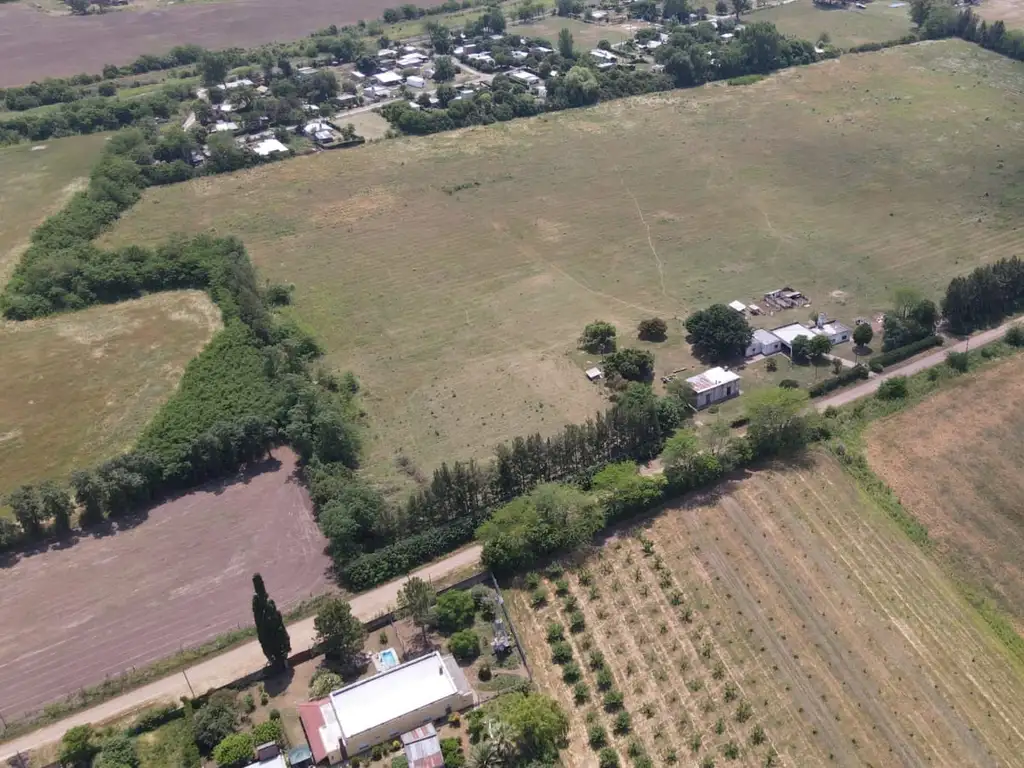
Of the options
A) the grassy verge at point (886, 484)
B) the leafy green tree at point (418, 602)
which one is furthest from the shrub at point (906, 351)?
the leafy green tree at point (418, 602)

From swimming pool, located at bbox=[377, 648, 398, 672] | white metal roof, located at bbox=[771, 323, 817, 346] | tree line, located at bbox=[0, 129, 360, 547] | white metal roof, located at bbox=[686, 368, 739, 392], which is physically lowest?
swimming pool, located at bbox=[377, 648, 398, 672]

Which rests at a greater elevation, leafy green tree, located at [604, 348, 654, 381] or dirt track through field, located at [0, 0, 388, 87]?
dirt track through field, located at [0, 0, 388, 87]

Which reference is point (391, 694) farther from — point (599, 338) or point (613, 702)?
point (599, 338)

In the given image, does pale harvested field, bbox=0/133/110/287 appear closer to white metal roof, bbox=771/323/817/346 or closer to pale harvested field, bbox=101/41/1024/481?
pale harvested field, bbox=101/41/1024/481

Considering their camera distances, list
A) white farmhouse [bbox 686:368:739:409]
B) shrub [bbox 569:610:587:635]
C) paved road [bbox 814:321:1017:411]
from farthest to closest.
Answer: paved road [bbox 814:321:1017:411] → white farmhouse [bbox 686:368:739:409] → shrub [bbox 569:610:587:635]

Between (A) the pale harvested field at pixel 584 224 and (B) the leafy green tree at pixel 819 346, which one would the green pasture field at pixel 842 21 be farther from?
(B) the leafy green tree at pixel 819 346

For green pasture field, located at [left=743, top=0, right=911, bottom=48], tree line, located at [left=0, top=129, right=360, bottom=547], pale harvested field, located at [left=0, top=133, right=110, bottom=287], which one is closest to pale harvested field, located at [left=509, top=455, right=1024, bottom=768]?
tree line, located at [left=0, top=129, right=360, bottom=547]
